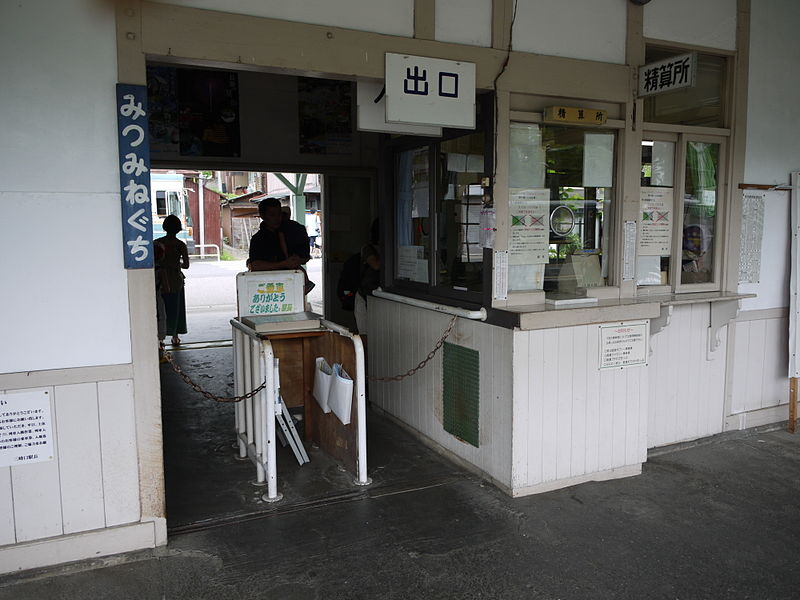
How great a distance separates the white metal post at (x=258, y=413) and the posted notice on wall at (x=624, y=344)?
2238mm

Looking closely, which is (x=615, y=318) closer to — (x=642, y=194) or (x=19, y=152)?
(x=642, y=194)

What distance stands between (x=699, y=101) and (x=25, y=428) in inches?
204

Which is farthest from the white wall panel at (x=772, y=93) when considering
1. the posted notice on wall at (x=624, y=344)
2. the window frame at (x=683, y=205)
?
the posted notice on wall at (x=624, y=344)

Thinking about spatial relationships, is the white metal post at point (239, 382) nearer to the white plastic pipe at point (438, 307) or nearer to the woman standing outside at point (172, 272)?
the white plastic pipe at point (438, 307)

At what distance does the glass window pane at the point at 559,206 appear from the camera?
4.46 meters

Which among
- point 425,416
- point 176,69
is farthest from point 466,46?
point 176,69

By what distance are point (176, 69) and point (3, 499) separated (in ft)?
16.9

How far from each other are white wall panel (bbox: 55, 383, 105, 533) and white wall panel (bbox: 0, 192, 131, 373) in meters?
0.18

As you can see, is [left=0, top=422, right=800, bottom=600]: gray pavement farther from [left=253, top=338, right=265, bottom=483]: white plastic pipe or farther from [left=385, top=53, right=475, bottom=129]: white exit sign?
[left=385, top=53, right=475, bottom=129]: white exit sign

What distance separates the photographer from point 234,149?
738cm

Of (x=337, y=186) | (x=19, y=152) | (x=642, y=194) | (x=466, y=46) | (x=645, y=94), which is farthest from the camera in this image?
(x=337, y=186)

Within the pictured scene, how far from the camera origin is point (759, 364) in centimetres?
557

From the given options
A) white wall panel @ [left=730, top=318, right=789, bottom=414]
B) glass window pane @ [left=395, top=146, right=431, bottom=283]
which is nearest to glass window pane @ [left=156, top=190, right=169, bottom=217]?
glass window pane @ [left=395, top=146, right=431, bottom=283]

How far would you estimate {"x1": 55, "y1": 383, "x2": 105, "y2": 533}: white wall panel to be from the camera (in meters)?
3.38
